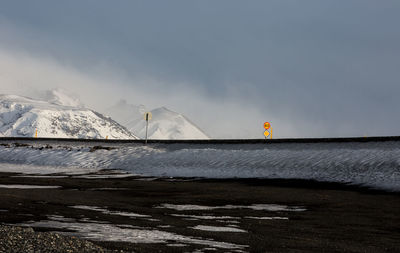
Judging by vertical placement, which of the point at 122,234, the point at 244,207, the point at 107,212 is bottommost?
the point at 122,234

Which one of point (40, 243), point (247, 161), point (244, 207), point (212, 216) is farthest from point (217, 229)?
point (247, 161)

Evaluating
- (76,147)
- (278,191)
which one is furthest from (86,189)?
(76,147)

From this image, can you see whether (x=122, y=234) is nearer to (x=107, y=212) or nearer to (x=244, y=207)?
(x=107, y=212)

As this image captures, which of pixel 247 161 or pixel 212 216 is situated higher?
pixel 247 161

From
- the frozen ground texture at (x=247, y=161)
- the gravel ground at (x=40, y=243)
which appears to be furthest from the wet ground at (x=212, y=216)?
the frozen ground texture at (x=247, y=161)

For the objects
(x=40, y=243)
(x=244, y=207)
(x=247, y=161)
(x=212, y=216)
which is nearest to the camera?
(x=40, y=243)

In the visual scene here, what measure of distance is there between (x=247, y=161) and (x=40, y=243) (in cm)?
2136

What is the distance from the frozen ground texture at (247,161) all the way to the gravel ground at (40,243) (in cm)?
1437

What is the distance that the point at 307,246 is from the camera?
8570 millimetres

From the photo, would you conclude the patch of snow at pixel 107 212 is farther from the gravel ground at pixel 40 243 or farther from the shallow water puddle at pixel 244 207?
the gravel ground at pixel 40 243

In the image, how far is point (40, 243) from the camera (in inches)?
300

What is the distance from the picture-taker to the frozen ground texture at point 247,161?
2339 centimetres

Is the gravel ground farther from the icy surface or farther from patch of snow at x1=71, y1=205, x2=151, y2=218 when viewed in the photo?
patch of snow at x1=71, y1=205, x2=151, y2=218

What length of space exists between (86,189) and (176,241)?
9.91m
